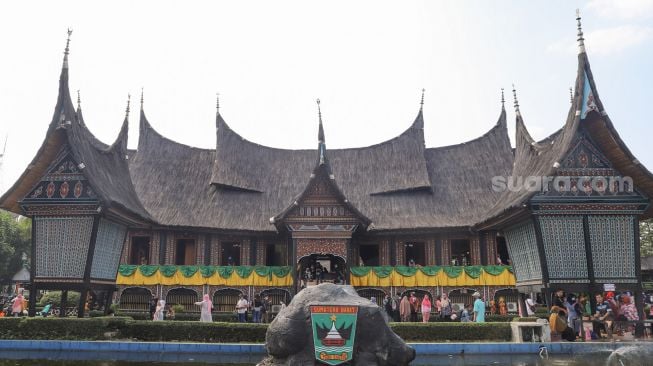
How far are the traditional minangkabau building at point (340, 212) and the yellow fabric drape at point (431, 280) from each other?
0.21 ft

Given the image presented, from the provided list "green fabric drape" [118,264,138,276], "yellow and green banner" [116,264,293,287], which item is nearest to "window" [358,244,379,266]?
"yellow and green banner" [116,264,293,287]

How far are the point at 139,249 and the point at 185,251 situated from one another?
96.8 inches

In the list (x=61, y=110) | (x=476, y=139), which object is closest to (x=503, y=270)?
(x=476, y=139)

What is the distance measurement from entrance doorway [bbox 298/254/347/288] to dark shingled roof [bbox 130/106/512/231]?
2.74 meters

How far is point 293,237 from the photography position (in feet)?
86.0

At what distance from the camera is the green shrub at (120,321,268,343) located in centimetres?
1731

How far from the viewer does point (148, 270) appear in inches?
1096

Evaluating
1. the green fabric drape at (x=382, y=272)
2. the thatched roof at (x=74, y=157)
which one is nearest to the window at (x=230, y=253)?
the green fabric drape at (x=382, y=272)

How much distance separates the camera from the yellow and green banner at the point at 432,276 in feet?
89.5

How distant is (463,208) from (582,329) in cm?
1427

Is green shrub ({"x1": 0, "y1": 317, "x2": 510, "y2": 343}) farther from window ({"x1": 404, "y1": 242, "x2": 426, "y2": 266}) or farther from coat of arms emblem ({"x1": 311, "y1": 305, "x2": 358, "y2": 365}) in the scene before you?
window ({"x1": 404, "y1": 242, "x2": 426, "y2": 266})

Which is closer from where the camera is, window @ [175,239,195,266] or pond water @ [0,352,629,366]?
pond water @ [0,352,629,366]

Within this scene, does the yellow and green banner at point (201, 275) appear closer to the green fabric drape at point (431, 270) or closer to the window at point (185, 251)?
the window at point (185, 251)

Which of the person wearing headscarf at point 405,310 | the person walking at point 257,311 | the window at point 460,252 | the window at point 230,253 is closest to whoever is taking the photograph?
the person wearing headscarf at point 405,310
